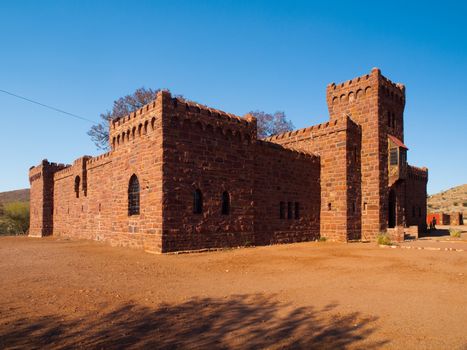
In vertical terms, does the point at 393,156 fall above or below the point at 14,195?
above

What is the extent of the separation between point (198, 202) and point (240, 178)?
2558mm

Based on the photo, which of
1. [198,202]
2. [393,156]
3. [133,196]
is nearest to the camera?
[198,202]

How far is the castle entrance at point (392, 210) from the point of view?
21.3m

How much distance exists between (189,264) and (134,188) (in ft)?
20.0

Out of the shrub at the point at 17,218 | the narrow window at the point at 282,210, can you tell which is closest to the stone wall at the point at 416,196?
the narrow window at the point at 282,210

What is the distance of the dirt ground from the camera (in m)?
4.88

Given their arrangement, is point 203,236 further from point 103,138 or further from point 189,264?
point 103,138

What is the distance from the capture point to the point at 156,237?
13.8m

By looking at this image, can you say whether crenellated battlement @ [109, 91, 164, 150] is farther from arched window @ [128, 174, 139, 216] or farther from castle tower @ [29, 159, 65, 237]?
castle tower @ [29, 159, 65, 237]

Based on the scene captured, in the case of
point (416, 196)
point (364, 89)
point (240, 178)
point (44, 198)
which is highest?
point (364, 89)

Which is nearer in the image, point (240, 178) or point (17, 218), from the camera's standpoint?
point (240, 178)

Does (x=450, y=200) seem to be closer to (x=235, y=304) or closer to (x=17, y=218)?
(x=17, y=218)

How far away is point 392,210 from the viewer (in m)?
21.6

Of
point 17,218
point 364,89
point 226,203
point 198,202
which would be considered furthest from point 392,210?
point 17,218
